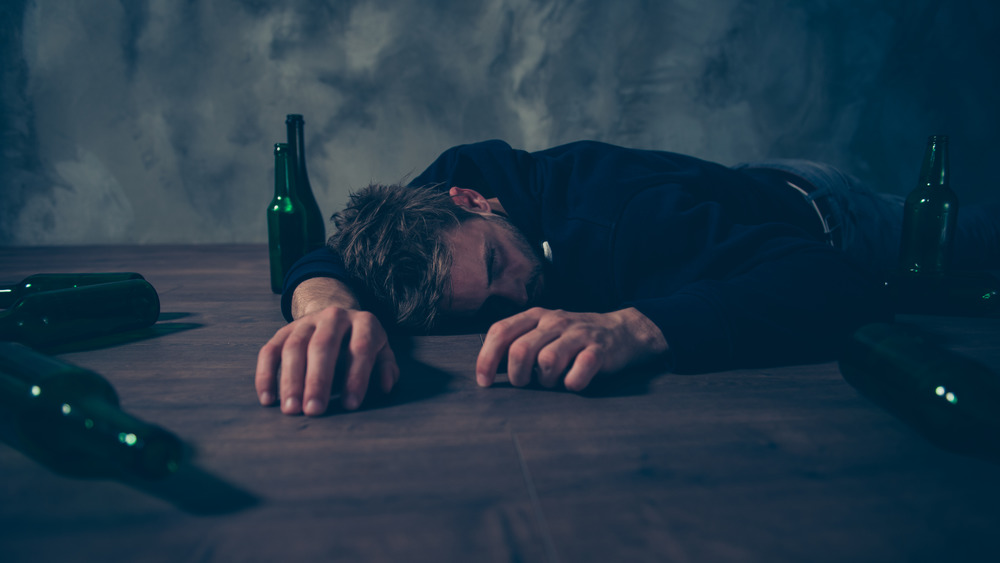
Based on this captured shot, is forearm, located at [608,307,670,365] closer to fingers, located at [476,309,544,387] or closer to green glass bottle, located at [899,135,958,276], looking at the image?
fingers, located at [476,309,544,387]

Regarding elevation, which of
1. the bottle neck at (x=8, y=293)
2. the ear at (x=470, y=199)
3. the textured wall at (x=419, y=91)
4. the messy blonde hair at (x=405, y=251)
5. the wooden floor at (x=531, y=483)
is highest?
the textured wall at (x=419, y=91)

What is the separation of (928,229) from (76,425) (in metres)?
1.74

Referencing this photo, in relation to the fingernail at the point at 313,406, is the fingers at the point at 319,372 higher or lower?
higher

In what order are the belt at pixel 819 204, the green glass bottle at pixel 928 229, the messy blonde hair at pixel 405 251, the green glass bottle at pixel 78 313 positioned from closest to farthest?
the green glass bottle at pixel 78 313 → the messy blonde hair at pixel 405 251 → the green glass bottle at pixel 928 229 → the belt at pixel 819 204

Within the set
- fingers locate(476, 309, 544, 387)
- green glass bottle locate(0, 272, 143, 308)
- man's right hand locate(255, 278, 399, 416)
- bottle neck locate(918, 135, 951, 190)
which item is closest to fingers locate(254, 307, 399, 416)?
man's right hand locate(255, 278, 399, 416)

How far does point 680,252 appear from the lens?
3.29 ft

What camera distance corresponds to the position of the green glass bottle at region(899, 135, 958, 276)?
1.36 meters

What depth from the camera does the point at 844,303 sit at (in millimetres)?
855

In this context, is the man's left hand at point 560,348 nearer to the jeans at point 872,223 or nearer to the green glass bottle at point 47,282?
the green glass bottle at point 47,282

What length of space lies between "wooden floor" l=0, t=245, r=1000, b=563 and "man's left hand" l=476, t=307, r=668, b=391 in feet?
0.10

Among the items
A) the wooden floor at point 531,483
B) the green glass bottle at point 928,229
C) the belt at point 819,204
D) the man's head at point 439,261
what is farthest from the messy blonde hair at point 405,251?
the green glass bottle at point 928,229

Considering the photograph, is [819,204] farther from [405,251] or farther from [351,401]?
[351,401]

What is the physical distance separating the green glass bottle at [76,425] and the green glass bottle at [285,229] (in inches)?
42.3

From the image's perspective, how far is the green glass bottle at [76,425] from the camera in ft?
1.38
